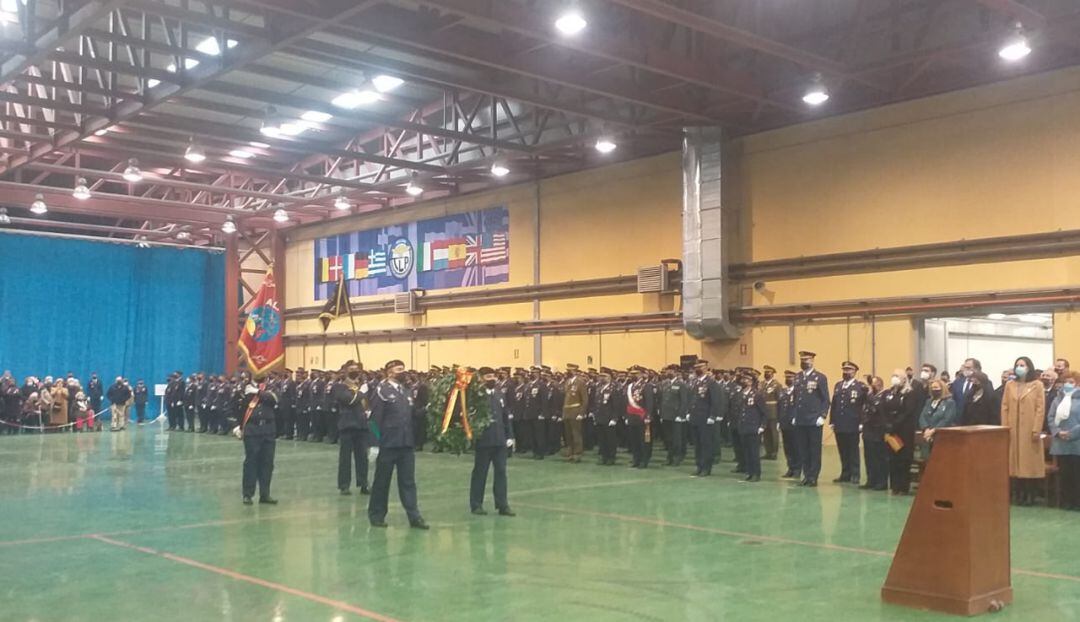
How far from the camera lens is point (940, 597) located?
6.22 m

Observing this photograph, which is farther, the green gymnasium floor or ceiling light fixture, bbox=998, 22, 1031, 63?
ceiling light fixture, bbox=998, 22, 1031, 63

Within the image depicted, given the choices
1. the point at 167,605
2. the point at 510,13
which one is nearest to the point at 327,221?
the point at 510,13

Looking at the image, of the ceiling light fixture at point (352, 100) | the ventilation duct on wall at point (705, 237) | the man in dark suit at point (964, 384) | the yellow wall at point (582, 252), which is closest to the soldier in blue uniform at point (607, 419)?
the ventilation duct on wall at point (705, 237)

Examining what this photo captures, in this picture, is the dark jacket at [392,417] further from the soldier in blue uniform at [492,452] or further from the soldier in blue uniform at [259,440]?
the soldier in blue uniform at [259,440]

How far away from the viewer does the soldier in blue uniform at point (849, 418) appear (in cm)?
1302

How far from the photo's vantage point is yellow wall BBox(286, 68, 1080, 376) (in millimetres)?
15570

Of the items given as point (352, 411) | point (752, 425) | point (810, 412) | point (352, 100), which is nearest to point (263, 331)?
point (352, 100)

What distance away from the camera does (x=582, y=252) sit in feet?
75.8

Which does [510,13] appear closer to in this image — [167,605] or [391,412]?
[391,412]

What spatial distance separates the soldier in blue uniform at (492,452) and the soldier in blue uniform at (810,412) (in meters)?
4.65

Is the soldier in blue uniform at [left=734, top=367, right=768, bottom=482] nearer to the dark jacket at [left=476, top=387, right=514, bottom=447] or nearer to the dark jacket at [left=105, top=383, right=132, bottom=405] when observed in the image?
the dark jacket at [left=476, top=387, right=514, bottom=447]

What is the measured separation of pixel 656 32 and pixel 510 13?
372 cm

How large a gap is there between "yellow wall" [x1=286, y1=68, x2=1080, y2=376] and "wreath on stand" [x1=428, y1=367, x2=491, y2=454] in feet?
31.8

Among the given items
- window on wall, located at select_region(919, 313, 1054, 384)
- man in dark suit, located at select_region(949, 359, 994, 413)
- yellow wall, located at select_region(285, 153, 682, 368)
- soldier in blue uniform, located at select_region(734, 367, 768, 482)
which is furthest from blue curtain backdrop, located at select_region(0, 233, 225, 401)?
man in dark suit, located at select_region(949, 359, 994, 413)
